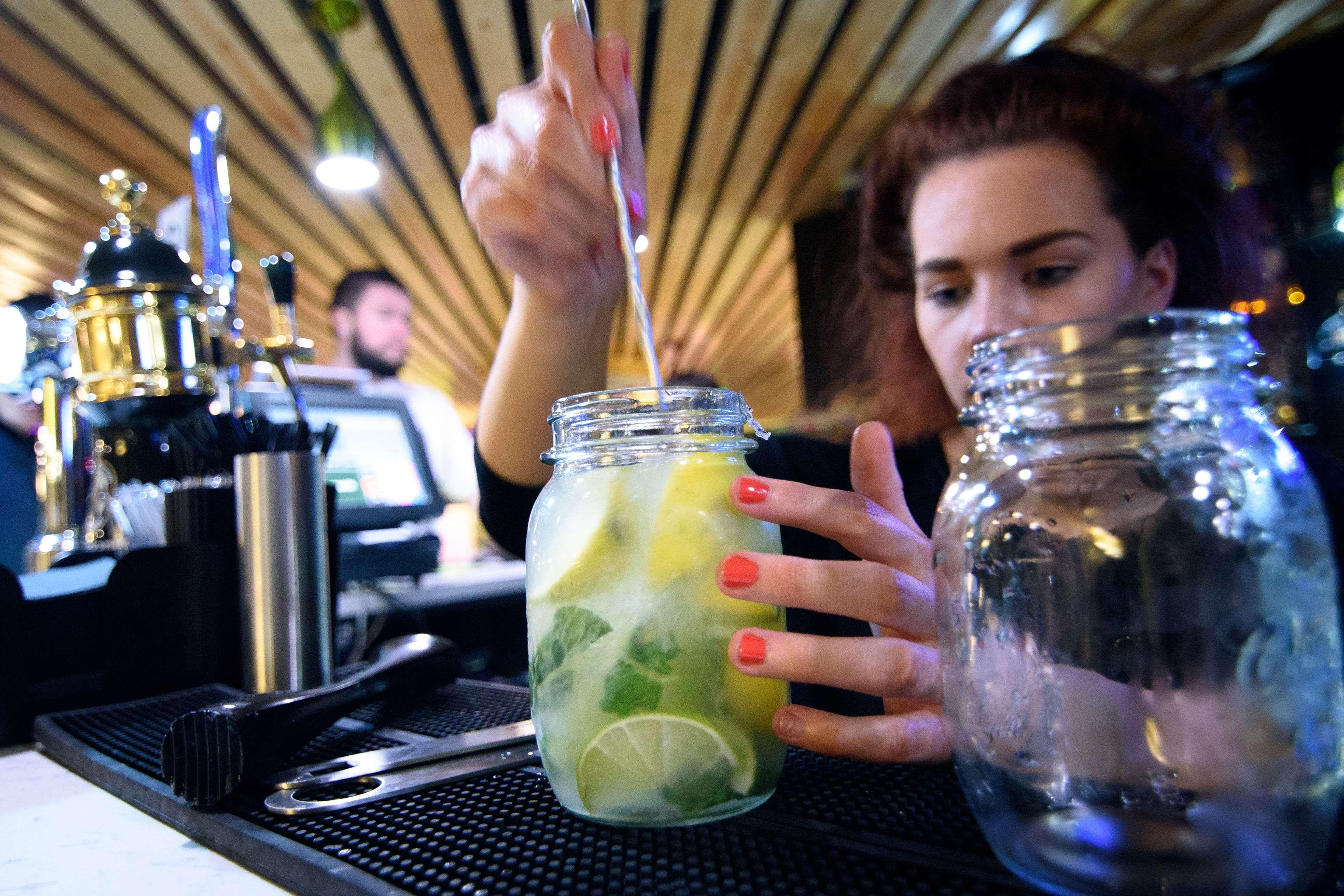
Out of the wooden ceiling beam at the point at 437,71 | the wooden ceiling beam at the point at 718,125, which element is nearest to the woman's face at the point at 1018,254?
the wooden ceiling beam at the point at 718,125

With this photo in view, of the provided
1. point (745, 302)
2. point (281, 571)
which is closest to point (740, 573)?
point (281, 571)

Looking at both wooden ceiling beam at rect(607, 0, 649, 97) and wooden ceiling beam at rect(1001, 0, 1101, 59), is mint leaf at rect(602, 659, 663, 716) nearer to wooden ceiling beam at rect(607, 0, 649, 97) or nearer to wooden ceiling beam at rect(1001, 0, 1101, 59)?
wooden ceiling beam at rect(607, 0, 649, 97)

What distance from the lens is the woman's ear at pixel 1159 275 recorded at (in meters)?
1.22

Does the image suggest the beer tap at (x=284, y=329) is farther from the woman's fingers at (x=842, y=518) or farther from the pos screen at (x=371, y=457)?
the woman's fingers at (x=842, y=518)

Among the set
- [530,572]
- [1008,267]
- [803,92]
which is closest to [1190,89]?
[1008,267]

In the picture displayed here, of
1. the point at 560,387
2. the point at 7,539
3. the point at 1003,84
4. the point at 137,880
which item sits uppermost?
the point at 1003,84

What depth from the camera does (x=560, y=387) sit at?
98 centimetres

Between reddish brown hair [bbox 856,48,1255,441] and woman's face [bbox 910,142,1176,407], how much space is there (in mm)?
34

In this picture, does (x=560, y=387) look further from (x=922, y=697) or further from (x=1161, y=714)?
(x=1161, y=714)

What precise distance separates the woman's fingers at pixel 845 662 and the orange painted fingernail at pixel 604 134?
40cm

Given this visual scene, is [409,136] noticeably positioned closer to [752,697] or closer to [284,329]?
[284,329]

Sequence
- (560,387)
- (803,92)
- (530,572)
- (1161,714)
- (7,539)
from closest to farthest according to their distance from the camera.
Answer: (1161,714), (530,572), (560,387), (7,539), (803,92)

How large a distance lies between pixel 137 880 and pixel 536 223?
1.76ft

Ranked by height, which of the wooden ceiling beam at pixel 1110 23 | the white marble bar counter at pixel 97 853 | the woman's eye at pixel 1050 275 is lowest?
→ the white marble bar counter at pixel 97 853
